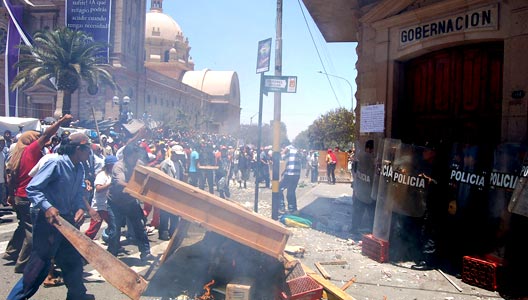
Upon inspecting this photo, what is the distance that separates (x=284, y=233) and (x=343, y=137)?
137 feet

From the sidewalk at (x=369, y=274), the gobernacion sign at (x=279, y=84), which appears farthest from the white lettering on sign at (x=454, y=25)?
the sidewalk at (x=369, y=274)

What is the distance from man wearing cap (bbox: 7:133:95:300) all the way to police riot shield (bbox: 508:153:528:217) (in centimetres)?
495

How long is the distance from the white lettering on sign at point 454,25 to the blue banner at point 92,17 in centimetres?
3220

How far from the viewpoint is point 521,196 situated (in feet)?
16.6

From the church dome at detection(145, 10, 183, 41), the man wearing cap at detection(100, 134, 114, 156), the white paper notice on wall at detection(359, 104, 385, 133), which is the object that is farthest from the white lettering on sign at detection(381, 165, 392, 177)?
the church dome at detection(145, 10, 183, 41)

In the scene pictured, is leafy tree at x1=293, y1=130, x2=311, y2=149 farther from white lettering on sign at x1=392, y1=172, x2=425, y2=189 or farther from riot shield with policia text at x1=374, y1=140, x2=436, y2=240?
white lettering on sign at x1=392, y1=172, x2=425, y2=189

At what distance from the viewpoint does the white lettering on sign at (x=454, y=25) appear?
22.3ft

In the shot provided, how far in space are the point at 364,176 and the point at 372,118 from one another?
4.35ft

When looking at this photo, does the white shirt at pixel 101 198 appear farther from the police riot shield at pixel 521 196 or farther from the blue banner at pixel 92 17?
the blue banner at pixel 92 17

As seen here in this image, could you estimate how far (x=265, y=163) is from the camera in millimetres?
18875

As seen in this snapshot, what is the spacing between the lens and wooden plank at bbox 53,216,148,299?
4246 millimetres

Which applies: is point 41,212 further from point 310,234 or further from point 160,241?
point 310,234

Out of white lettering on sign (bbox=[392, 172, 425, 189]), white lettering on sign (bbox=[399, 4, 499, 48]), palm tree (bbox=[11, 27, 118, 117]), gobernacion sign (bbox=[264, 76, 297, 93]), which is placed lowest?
white lettering on sign (bbox=[392, 172, 425, 189])

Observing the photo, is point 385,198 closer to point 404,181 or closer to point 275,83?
point 404,181
